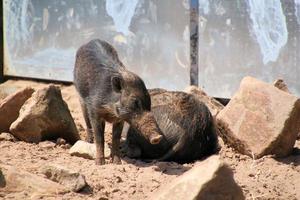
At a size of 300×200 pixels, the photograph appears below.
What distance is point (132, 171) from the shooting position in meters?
5.23

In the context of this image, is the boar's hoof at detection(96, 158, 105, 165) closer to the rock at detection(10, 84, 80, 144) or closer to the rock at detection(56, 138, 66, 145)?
the rock at detection(56, 138, 66, 145)

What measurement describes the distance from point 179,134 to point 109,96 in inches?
31.4

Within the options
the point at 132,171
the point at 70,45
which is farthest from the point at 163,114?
the point at 70,45

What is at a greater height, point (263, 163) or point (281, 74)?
point (281, 74)

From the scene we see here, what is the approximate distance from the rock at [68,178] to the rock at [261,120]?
185 centimetres

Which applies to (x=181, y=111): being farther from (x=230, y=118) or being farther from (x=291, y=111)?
(x=291, y=111)

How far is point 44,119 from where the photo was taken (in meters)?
6.09

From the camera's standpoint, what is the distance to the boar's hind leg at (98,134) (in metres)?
5.61

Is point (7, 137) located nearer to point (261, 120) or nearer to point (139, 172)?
point (139, 172)

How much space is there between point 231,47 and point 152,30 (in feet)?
3.88

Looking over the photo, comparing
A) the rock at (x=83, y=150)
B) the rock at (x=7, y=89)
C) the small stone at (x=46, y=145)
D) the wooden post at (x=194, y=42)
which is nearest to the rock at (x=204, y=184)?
the rock at (x=83, y=150)

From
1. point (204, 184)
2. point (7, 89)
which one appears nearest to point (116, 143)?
point (204, 184)

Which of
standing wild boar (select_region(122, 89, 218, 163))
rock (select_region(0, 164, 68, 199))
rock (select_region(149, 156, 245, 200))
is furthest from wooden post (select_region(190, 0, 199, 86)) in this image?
rock (select_region(149, 156, 245, 200))

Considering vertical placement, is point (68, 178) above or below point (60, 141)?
above
